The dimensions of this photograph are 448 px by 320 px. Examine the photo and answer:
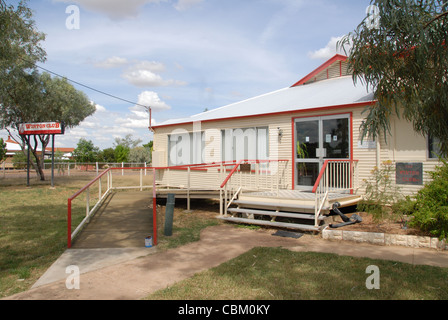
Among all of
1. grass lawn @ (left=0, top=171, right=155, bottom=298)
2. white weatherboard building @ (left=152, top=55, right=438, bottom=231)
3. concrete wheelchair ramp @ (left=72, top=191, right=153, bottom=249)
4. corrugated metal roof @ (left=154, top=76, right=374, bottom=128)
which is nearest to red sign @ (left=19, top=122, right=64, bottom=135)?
grass lawn @ (left=0, top=171, right=155, bottom=298)

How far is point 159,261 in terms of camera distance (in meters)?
5.52

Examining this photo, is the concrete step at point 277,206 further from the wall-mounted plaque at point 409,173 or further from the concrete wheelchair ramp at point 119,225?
the concrete wheelchair ramp at point 119,225

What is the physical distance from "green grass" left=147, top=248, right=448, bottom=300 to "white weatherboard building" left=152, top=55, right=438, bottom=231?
206 centimetres

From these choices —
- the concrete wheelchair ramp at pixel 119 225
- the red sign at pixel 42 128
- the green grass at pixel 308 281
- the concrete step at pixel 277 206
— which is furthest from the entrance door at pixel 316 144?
the red sign at pixel 42 128

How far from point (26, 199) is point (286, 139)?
10236mm

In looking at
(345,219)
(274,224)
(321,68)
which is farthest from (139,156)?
(345,219)

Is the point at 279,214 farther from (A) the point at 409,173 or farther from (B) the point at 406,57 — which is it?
(B) the point at 406,57

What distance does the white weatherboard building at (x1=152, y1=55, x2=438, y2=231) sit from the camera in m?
8.09

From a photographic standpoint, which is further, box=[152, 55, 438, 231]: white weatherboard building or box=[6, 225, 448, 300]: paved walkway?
box=[152, 55, 438, 231]: white weatherboard building

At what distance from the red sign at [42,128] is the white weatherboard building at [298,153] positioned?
6.95 metres

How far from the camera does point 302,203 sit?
772 cm

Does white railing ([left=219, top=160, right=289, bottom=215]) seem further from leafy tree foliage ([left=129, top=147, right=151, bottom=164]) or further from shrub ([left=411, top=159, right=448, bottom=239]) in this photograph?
leafy tree foliage ([left=129, top=147, right=151, bottom=164])

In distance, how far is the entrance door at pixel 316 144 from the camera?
920 centimetres
